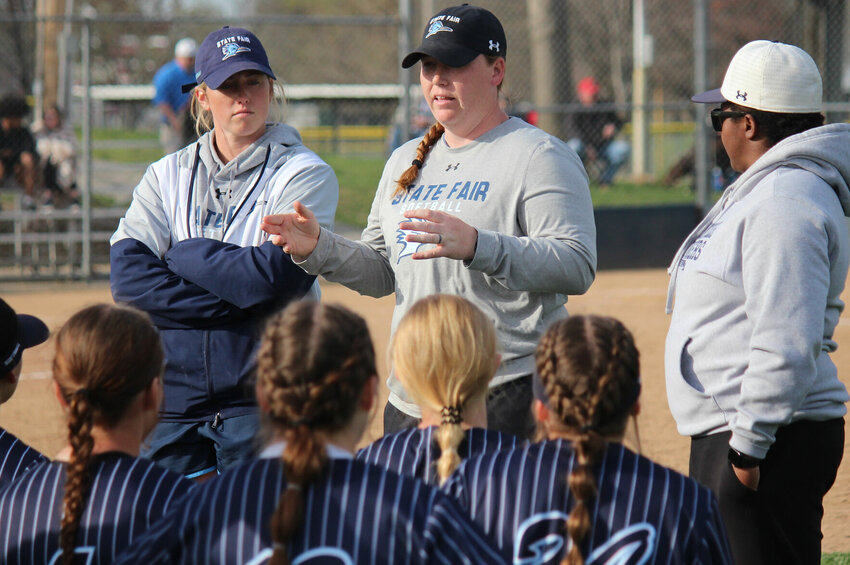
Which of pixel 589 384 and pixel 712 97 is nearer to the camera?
pixel 589 384

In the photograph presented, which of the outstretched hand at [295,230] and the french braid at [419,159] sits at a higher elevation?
the french braid at [419,159]

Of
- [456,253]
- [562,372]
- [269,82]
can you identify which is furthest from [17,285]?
[562,372]

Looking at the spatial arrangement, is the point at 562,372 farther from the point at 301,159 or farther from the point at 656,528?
the point at 301,159

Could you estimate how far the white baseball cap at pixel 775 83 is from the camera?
283 cm

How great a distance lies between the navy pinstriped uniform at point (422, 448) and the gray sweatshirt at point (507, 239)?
551mm

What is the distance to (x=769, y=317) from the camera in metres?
2.64

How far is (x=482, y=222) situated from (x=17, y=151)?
1059 cm

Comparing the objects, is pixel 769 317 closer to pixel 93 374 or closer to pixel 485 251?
pixel 485 251

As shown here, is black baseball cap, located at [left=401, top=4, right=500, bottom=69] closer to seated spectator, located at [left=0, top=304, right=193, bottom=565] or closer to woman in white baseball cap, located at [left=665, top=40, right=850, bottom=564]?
woman in white baseball cap, located at [left=665, top=40, right=850, bottom=564]

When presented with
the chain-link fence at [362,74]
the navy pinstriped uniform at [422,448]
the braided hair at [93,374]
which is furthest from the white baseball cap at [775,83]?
the braided hair at [93,374]

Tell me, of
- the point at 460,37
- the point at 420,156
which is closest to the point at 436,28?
the point at 460,37

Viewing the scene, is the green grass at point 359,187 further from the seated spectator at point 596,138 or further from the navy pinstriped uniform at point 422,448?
the navy pinstriped uniform at point 422,448

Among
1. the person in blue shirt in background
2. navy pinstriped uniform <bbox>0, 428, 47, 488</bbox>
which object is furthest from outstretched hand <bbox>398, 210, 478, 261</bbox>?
the person in blue shirt in background

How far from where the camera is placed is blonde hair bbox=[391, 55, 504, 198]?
10.8 ft
